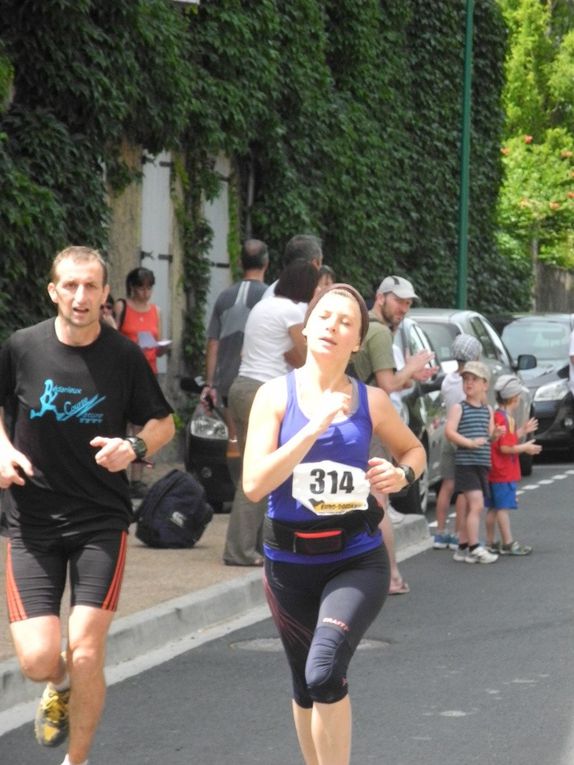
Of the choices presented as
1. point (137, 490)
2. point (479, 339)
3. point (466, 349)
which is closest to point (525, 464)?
point (479, 339)

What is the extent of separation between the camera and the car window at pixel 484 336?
17578 millimetres

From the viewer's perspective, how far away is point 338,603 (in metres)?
5.34

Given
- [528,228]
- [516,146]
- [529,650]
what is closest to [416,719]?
[529,650]

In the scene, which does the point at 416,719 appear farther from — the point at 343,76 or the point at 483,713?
the point at 343,76

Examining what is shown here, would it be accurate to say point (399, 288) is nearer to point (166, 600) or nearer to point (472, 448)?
point (472, 448)

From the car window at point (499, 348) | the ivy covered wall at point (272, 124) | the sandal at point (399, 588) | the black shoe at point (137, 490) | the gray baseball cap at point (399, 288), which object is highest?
the ivy covered wall at point (272, 124)

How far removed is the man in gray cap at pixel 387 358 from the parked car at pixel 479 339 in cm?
591

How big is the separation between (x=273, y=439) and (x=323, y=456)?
0.16 meters

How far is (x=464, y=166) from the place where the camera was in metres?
26.7

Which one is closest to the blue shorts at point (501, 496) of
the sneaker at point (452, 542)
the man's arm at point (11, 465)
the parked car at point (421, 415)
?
the sneaker at point (452, 542)

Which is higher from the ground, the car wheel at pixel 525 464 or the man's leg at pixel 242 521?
the man's leg at pixel 242 521

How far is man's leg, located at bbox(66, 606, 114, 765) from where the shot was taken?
18.8 feet

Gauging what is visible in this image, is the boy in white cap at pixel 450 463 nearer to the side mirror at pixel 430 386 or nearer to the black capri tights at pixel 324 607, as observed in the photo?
the side mirror at pixel 430 386

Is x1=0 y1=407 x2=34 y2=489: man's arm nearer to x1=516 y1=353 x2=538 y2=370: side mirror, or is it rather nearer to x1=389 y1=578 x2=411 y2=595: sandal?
x1=389 y1=578 x2=411 y2=595: sandal
